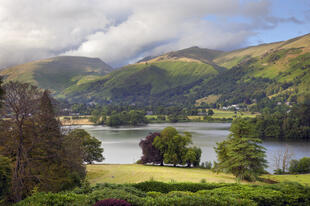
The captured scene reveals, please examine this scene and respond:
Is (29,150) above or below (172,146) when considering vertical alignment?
above

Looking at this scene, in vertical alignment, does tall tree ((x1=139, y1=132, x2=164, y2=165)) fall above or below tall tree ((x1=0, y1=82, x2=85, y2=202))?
below

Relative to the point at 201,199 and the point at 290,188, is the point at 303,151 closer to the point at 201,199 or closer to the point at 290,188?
the point at 290,188

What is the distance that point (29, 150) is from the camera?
18.1m

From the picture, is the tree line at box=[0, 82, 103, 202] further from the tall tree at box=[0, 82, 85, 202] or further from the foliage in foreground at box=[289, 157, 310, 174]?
the foliage in foreground at box=[289, 157, 310, 174]

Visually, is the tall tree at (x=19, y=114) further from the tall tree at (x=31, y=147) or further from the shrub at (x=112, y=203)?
the shrub at (x=112, y=203)

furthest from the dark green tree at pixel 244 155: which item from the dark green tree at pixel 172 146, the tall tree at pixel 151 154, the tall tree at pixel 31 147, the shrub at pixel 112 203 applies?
the shrub at pixel 112 203

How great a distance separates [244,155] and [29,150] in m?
25.9

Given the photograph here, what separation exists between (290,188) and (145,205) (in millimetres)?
8620

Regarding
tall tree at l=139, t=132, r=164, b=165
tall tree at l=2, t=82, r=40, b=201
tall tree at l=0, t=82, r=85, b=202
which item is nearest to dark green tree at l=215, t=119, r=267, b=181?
tall tree at l=139, t=132, r=164, b=165

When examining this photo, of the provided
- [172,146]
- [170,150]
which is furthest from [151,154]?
[172,146]

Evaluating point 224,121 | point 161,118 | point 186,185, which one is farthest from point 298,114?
point 186,185

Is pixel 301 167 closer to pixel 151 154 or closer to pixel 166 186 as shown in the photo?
pixel 151 154

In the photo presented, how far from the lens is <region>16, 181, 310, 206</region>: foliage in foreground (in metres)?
11.2

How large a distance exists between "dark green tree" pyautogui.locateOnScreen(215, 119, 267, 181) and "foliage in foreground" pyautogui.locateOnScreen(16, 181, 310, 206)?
18.6 meters
